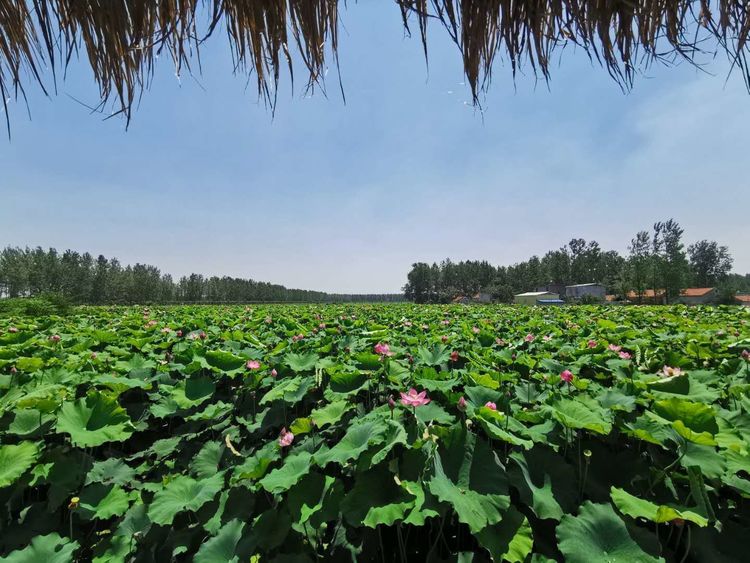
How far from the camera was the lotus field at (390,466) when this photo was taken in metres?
1.02

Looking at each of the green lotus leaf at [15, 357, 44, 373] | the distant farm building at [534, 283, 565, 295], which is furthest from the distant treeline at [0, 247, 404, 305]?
the distant farm building at [534, 283, 565, 295]

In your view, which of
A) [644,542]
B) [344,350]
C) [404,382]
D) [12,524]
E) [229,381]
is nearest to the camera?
[644,542]

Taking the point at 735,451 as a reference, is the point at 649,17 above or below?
above

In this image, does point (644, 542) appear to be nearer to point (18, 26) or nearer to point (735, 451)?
point (735, 451)

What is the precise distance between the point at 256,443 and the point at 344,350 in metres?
1.05

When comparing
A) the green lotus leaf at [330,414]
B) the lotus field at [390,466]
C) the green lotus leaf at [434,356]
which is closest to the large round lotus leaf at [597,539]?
the lotus field at [390,466]

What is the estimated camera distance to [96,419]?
169cm

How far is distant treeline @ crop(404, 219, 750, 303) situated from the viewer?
1609 inches

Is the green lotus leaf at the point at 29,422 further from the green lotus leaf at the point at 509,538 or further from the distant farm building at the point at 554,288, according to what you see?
the distant farm building at the point at 554,288

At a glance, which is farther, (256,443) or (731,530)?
(256,443)

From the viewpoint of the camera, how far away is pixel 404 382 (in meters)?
2.10

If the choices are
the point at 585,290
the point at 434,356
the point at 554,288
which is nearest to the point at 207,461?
the point at 434,356

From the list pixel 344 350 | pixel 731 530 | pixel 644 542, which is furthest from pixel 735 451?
pixel 344 350

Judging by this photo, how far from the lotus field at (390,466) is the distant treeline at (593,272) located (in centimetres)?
4841
